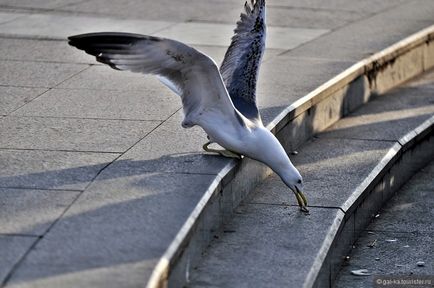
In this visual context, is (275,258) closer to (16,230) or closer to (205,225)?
(205,225)

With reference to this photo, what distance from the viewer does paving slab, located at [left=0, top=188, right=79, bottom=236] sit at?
565 cm

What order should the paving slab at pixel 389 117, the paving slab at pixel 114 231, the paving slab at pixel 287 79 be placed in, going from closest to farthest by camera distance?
the paving slab at pixel 114 231
the paving slab at pixel 287 79
the paving slab at pixel 389 117

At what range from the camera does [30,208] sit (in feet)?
19.4

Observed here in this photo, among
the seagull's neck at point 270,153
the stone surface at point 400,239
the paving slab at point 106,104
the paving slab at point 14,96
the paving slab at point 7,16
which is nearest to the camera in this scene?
the seagull's neck at point 270,153

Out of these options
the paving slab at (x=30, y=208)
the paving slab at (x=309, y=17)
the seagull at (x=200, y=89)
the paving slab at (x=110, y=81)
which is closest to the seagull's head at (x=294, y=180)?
the seagull at (x=200, y=89)

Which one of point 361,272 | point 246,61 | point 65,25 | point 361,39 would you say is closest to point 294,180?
point 361,272

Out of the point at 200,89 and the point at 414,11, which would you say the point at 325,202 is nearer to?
the point at 200,89

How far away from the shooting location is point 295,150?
27.8 feet

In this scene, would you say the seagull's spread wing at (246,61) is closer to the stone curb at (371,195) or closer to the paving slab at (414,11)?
the stone curb at (371,195)

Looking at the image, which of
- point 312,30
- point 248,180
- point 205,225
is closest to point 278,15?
point 312,30

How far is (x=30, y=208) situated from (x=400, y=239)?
8.82 feet

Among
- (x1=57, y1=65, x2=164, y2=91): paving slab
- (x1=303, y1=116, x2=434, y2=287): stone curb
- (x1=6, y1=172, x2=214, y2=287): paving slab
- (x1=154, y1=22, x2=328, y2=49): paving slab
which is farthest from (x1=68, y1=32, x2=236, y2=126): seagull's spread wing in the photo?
(x1=154, y1=22, x2=328, y2=49): paving slab

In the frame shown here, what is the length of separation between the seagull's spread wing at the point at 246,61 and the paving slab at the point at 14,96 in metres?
1.58

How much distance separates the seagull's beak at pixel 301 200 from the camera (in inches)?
270
